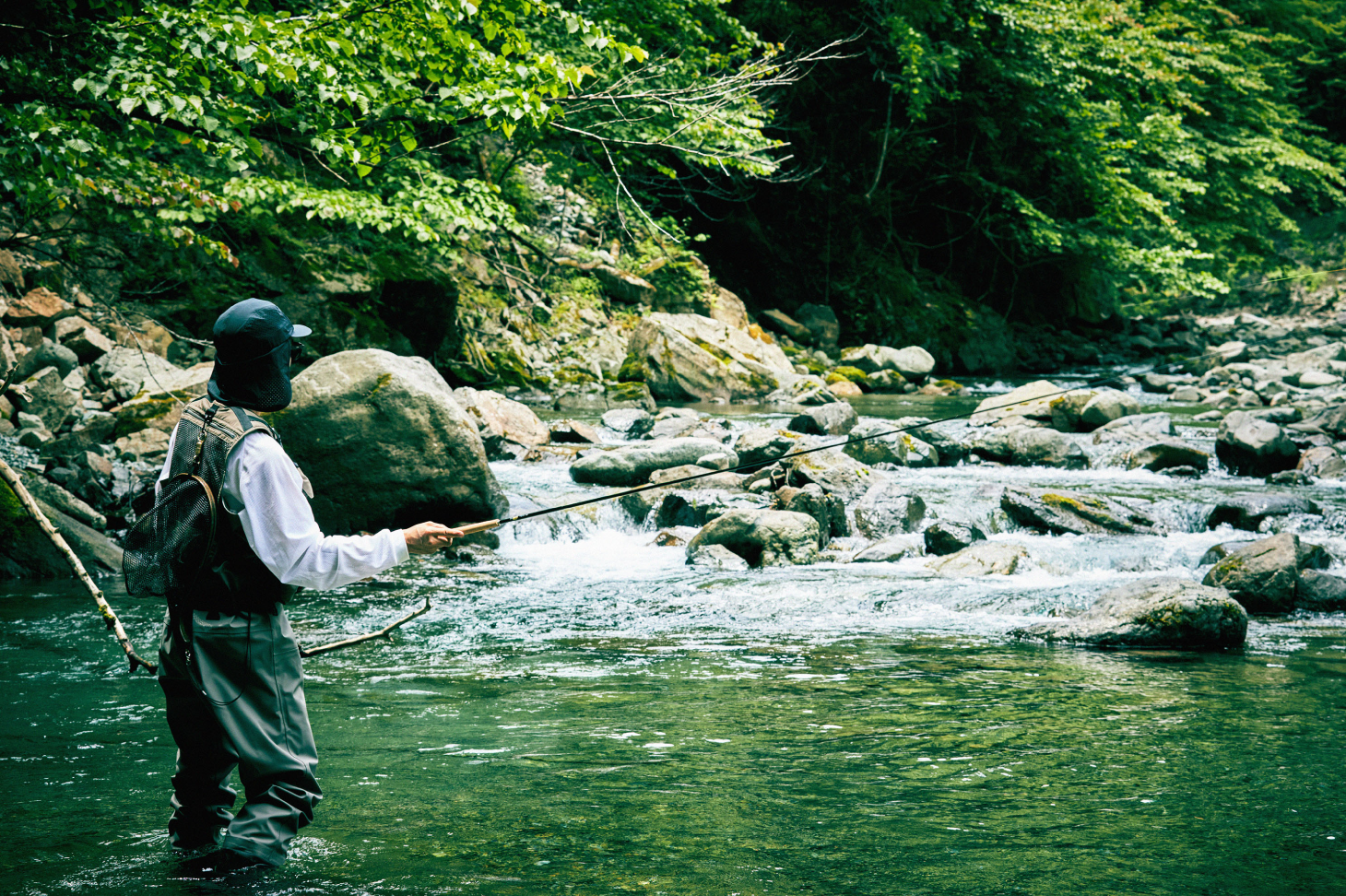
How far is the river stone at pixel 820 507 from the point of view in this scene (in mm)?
9766

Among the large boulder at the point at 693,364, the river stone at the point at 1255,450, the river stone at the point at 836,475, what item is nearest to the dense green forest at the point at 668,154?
the large boulder at the point at 693,364

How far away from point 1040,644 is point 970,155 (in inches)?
918

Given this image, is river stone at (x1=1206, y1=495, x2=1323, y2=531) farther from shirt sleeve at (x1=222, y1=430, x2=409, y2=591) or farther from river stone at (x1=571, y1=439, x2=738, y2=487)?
shirt sleeve at (x1=222, y1=430, x2=409, y2=591)

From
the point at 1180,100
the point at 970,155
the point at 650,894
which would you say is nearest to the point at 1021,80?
the point at 970,155

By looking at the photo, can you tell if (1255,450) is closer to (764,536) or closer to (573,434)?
(764,536)

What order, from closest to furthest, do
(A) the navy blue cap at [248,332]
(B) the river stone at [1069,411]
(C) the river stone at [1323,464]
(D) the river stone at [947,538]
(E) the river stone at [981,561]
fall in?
(A) the navy blue cap at [248,332]
(E) the river stone at [981,561]
(D) the river stone at [947,538]
(C) the river stone at [1323,464]
(B) the river stone at [1069,411]

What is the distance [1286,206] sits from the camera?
3953 cm

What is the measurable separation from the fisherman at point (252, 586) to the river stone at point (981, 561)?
6181 millimetres

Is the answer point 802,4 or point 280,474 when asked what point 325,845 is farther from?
point 802,4

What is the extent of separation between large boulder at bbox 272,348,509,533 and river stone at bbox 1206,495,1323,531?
6.95 meters

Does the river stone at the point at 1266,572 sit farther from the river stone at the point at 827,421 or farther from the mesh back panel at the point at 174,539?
the river stone at the point at 827,421

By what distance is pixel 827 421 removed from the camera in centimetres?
1466

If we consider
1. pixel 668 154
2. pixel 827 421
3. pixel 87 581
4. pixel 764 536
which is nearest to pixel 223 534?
pixel 87 581

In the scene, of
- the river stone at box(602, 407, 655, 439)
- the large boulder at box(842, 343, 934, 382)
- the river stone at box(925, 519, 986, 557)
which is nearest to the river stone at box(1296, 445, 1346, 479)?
the river stone at box(925, 519, 986, 557)
